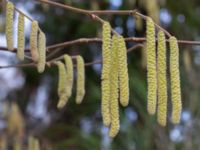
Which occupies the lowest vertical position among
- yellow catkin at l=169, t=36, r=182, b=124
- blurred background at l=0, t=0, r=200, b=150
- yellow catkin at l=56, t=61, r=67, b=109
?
blurred background at l=0, t=0, r=200, b=150

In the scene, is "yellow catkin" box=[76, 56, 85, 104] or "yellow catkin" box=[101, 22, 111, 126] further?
"yellow catkin" box=[76, 56, 85, 104]

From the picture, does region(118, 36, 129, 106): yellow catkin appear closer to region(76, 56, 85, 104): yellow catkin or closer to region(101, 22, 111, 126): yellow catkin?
region(101, 22, 111, 126): yellow catkin

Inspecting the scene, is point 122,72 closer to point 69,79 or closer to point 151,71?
point 151,71

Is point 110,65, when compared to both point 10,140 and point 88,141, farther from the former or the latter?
point 88,141

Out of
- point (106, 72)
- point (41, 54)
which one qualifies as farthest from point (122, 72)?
point (41, 54)

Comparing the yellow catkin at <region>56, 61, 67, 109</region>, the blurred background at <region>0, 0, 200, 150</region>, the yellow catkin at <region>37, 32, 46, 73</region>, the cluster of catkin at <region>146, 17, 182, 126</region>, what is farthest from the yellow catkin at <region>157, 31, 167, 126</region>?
the blurred background at <region>0, 0, 200, 150</region>

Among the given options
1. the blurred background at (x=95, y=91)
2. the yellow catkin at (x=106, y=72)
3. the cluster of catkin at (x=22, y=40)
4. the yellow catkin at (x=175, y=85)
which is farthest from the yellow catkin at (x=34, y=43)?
the blurred background at (x=95, y=91)

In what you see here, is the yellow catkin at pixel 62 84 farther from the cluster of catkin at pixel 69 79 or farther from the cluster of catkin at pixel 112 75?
the cluster of catkin at pixel 112 75
